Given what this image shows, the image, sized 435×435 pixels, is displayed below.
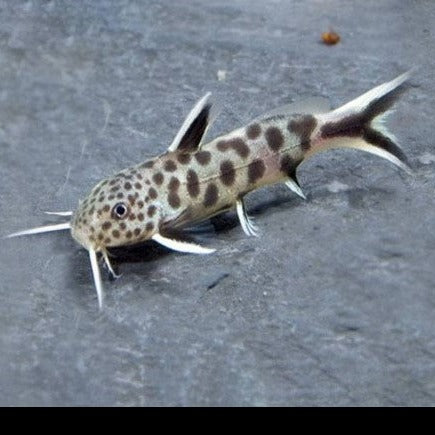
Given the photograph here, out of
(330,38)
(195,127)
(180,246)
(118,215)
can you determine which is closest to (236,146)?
(195,127)

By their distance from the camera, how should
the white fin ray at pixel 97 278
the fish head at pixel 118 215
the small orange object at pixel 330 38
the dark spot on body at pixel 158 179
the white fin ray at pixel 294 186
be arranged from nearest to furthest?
1. the white fin ray at pixel 97 278
2. the fish head at pixel 118 215
3. the dark spot on body at pixel 158 179
4. the white fin ray at pixel 294 186
5. the small orange object at pixel 330 38

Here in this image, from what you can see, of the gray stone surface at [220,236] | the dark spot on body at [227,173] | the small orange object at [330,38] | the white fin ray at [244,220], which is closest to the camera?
the gray stone surface at [220,236]

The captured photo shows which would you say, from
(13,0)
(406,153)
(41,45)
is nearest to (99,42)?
(41,45)

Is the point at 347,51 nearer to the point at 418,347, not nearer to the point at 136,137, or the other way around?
the point at 136,137

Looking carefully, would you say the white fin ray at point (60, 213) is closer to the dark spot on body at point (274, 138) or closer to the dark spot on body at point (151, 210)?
the dark spot on body at point (151, 210)

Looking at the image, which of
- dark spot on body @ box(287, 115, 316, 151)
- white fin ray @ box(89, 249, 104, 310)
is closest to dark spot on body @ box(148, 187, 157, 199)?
white fin ray @ box(89, 249, 104, 310)

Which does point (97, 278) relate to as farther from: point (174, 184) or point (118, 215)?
point (174, 184)

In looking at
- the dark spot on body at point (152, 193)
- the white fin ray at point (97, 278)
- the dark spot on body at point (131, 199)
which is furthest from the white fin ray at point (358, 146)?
the white fin ray at point (97, 278)
